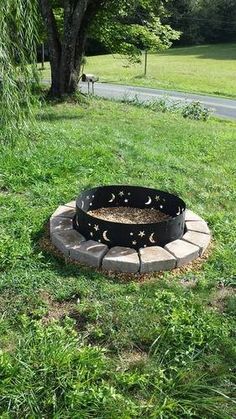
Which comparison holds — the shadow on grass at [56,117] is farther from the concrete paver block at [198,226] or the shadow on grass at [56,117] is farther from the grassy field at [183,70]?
the grassy field at [183,70]

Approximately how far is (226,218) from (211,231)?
1.51 feet

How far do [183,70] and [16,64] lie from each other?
3475cm

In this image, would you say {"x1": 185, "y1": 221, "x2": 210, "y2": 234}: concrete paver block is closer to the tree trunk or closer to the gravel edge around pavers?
the gravel edge around pavers

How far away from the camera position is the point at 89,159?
6262 mm

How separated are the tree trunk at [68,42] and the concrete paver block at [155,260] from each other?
8363 mm

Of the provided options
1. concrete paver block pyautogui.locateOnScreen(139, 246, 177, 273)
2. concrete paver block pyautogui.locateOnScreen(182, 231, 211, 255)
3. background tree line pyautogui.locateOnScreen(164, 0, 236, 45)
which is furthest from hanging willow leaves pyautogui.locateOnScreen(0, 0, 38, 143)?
background tree line pyautogui.locateOnScreen(164, 0, 236, 45)

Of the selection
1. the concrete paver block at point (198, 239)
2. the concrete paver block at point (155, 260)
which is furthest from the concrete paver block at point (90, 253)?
the concrete paver block at point (198, 239)

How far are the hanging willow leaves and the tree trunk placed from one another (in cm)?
759

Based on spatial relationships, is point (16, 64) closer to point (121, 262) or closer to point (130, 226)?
point (130, 226)

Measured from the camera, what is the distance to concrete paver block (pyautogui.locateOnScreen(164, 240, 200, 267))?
3.92 meters

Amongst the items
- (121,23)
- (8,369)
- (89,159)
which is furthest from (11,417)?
(121,23)

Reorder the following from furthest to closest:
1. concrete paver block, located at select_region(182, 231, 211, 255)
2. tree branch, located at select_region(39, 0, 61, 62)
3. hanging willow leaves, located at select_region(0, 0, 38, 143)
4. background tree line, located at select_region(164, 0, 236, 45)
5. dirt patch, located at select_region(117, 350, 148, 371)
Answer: background tree line, located at select_region(164, 0, 236, 45)
tree branch, located at select_region(39, 0, 61, 62)
concrete paver block, located at select_region(182, 231, 211, 255)
hanging willow leaves, located at select_region(0, 0, 38, 143)
dirt patch, located at select_region(117, 350, 148, 371)

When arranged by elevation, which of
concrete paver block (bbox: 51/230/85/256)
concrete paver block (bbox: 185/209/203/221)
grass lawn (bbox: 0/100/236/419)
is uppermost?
concrete paver block (bbox: 51/230/85/256)

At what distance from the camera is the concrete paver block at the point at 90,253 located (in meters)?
3.80
